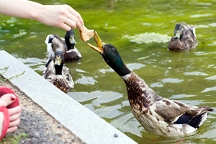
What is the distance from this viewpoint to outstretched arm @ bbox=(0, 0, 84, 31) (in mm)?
3393

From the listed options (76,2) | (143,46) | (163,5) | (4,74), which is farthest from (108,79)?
(76,2)

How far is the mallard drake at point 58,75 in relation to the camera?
278 inches

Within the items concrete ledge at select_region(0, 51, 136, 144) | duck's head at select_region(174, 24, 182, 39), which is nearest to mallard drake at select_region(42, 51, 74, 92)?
concrete ledge at select_region(0, 51, 136, 144)

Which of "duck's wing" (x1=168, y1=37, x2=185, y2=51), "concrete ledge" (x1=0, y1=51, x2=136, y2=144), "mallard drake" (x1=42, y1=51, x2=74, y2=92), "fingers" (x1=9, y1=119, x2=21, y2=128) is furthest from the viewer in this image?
"duck's wing" (x1=168, y1=37, x2=185, y2=51)

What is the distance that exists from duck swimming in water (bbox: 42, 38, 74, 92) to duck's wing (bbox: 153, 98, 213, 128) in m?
2.60

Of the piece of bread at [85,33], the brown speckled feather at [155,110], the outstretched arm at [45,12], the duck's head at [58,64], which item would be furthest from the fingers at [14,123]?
the duck's head at [58,64]

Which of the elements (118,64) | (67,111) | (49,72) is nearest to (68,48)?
(49,72)

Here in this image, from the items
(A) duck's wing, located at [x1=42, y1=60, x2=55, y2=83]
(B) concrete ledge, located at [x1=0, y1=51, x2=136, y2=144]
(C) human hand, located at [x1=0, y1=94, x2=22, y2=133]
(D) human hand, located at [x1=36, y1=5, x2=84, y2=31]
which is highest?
(D) human hand, located at [x1=36, y1=5, x2=84, y2=31]

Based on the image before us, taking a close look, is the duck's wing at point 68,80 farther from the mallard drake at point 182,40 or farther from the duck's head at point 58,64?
the mallard drake at point 182,40

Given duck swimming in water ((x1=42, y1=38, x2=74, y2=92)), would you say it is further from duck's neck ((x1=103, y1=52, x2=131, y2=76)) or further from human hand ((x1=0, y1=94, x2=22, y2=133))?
human hand ((x1=0, y1=94, x2=22, y2=133))

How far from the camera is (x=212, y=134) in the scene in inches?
197

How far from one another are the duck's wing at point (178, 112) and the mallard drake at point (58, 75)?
2.60m

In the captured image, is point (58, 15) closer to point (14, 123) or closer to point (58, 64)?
point (14, 123)

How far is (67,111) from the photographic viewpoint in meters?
3.72
